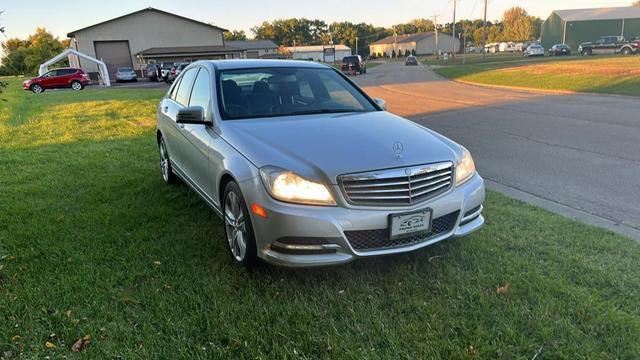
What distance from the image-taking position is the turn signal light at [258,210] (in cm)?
330

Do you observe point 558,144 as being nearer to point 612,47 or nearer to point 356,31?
point 612,47

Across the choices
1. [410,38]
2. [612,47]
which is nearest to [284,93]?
[612,47]

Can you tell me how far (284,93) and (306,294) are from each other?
217cm

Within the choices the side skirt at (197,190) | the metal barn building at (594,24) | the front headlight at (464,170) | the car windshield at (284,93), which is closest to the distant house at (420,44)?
the metal barn building at (594,24)

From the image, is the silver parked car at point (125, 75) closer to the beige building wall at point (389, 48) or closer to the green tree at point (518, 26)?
the beige building wall at point (389, 48)

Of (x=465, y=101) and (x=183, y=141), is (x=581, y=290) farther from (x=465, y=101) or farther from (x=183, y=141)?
(x=465, y=101)

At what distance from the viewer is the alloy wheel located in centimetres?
370

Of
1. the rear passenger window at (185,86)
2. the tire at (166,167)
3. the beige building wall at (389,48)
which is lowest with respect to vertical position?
the tire at (166,167)

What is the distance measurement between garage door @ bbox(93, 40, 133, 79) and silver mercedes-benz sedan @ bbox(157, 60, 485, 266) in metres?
56.0

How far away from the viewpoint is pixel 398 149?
11.8ft

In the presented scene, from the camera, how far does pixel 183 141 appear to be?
5148mm

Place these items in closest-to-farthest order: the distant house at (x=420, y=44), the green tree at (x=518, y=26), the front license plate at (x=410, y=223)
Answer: the front license plate at (x=410, y=223)
the distant house at (x=420, y=44)
the green tree at (x=518, y=26)

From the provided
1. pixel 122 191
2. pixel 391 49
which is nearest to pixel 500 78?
pixel 122 191

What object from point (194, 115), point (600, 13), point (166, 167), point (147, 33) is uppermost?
point (147, 33)
